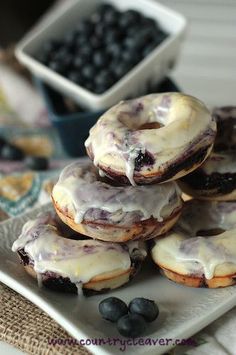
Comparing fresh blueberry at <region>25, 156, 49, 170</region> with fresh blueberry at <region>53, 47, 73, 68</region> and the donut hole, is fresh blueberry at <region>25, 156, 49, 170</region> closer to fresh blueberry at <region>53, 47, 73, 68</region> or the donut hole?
fresh blueberry at <region>53, 47, 73, 68</region>

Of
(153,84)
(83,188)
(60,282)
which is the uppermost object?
(83,188)

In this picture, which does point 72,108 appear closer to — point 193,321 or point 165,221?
point 165,221

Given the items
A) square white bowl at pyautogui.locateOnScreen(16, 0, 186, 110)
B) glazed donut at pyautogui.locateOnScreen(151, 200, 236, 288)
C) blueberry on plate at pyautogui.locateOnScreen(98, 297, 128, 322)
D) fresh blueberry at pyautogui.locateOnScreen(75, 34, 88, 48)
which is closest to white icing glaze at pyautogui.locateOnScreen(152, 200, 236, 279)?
glazed donut at pyautogui.locateOnScreen(151, 200, 236, 288)

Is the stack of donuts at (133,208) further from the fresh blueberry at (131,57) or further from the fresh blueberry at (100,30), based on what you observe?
the fresh blueberry at (100,30)

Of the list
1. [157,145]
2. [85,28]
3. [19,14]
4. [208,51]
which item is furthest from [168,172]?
[19,14]

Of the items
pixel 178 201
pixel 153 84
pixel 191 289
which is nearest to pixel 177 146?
pixel 178 201

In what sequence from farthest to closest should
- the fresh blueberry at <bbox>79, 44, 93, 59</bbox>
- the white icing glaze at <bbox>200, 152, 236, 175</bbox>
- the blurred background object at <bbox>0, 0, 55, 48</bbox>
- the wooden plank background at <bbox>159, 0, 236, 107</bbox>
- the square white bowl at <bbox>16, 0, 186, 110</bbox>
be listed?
the blurred background object at <bbox>0, 0, 55, 48</bbox> < the wooden plank background at <bbox>159, 0, 236, 107</bbox> < the fresh blueberry at <bbox>79, 44, 93, 59</bbox> < the square white bowl at <bbox>16, 0, 186, 110</bbox> < the white icing glaze at <bbox>200, 152, 236, 175</bbox>
